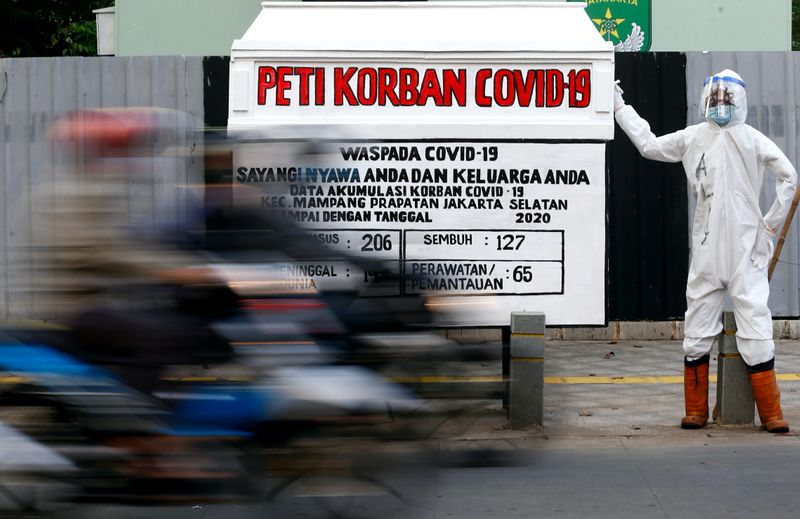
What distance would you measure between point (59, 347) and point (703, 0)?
11883 millimetres

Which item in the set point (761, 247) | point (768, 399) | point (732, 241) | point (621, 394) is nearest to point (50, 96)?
point (621, 394)

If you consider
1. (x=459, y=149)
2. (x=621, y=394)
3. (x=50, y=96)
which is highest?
(x=50, y=96)

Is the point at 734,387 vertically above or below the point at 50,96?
below

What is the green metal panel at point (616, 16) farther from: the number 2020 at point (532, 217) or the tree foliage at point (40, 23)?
the tree foliage at point (40, 23)

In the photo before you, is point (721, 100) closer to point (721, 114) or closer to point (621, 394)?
point (721, 114)

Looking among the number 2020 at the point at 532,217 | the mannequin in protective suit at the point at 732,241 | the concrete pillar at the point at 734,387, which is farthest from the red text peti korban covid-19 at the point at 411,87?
the concrete pillar at the point at 734,387

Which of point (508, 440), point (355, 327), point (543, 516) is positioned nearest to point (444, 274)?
point (508, 440)

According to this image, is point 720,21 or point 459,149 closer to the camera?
point 459,149

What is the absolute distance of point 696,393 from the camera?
25.3ft

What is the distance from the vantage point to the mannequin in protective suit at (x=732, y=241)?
24.8 ft

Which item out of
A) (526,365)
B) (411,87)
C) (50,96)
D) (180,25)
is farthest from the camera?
(180,25)

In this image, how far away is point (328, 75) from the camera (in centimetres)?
794

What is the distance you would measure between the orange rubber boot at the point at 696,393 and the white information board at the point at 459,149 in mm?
1007

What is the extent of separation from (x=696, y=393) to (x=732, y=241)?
1029mm
